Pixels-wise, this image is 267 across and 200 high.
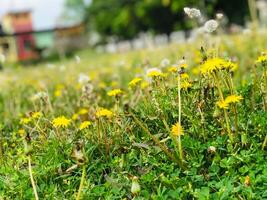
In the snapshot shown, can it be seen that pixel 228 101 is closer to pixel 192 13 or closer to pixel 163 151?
pixel 163 151

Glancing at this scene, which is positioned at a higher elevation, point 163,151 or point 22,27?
point 163,151

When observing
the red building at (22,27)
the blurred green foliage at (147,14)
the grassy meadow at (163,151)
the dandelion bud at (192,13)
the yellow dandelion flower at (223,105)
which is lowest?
the red building at (22,27)

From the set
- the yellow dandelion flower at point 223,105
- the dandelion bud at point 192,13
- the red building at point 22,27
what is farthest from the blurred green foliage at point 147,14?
the yellow dandelion flower at point 223,105

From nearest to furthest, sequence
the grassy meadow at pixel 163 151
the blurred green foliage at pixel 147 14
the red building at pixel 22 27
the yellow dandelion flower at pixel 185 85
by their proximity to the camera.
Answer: the grassy meadow at pixel 163 151 → the yellow dandelion flower at pixel 185 85 → the blurred green foliage at pixel 147 14 → the red building at pixel 22 27

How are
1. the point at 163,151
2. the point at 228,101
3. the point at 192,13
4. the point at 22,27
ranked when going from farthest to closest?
the point at 22,27 → the point at 192,13 → the point at 163,151 → the point at 228,101

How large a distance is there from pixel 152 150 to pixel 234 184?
41 centimetres

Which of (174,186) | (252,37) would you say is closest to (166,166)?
(174,186)

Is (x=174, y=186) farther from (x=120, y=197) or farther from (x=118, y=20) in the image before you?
(x=118, y=20)

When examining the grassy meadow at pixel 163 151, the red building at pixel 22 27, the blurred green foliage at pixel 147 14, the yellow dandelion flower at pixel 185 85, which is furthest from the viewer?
the red building at pixel 22 27

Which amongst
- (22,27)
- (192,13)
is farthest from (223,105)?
(22,27)

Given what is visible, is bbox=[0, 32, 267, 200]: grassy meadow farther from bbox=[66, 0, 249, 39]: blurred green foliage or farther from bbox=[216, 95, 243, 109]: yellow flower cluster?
bbox=[66, 0, 249, 39]: blurred green foliage

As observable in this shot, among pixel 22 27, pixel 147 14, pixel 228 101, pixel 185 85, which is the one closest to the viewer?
pixel 228 101

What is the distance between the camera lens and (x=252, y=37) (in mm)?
8461

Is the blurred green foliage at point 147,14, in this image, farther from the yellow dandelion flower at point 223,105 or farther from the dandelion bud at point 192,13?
the yellow dandelion flower at point 223,105
